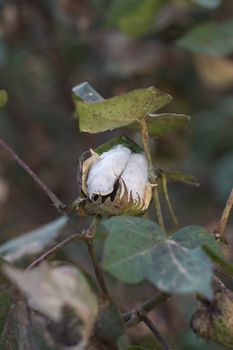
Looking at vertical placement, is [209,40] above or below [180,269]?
below

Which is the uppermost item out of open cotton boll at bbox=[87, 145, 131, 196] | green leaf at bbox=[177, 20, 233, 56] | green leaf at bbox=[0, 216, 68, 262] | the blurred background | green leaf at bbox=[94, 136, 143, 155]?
open cotton boll at bbox=[87, 145, 131, 196]

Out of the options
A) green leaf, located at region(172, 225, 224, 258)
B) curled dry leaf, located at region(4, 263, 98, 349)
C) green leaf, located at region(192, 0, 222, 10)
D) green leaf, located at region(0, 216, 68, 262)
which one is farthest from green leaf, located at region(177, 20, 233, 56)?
curled dry leaf, located at region(4, 263, 98, 349)

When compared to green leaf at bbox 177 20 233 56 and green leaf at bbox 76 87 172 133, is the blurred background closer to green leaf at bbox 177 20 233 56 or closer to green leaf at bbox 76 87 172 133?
green leaf at bbox 177 20 233 56

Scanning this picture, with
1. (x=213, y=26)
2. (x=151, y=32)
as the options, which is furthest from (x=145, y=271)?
(x=151, y=32)

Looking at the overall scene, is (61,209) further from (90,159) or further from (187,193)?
(187,193)

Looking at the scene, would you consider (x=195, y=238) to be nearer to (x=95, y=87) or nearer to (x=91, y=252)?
(x=91, y=252)

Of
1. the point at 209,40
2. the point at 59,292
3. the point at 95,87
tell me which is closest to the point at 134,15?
the point at 209,40

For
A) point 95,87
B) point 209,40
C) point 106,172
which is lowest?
point 95,87
